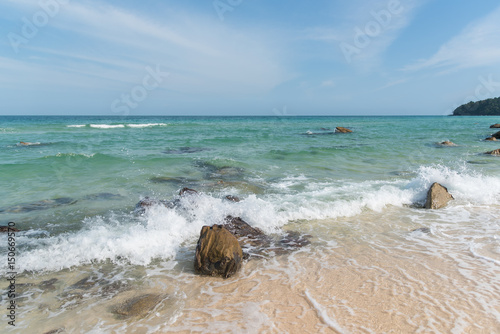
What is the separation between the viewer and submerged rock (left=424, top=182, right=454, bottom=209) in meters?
7.29

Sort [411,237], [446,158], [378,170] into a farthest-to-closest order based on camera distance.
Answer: [446,158] → [378,170] → [411,237]

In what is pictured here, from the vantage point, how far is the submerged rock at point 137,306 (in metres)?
3.40

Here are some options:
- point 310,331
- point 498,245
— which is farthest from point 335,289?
point 498,245

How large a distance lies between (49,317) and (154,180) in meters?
6.69

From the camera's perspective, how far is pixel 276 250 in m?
5.04

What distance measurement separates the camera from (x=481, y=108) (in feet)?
335

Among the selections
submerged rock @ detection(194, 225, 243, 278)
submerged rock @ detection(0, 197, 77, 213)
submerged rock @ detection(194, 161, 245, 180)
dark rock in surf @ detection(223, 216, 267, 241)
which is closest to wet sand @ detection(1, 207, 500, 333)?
submerged rock @ detection(194, 225, 243, 278)

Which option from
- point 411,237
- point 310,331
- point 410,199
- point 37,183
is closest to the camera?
point 310,331

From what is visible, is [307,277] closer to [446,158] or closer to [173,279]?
[173,279]

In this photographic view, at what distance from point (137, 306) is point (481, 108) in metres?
128

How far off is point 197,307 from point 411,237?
400 cm

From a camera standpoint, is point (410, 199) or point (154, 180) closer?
point (410, 199)

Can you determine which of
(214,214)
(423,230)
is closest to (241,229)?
(214,214)

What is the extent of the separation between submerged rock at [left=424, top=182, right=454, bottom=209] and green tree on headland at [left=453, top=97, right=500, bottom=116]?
376 feet
